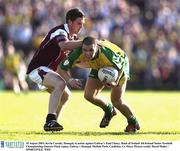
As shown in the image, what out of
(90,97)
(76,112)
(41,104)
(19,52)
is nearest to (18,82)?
(19,52)

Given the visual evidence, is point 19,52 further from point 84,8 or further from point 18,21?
point 84,8

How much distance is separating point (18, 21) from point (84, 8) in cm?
315

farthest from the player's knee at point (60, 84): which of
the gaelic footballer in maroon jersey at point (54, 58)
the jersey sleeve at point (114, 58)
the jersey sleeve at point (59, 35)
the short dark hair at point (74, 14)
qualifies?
the short dark hair at point (74, 14)

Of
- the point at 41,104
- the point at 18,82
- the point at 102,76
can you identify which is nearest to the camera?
the point at 102,76

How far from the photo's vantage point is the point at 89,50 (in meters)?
12.2

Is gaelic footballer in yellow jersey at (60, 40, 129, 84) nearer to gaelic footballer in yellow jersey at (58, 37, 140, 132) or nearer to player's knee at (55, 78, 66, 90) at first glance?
gaelic footballer in yellow jersey at (58, 37, 140, 132)

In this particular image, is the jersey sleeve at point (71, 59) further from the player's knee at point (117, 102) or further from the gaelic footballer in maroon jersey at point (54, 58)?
the player's knee at point (117, 102)

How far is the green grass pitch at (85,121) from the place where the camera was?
12203 millimetres

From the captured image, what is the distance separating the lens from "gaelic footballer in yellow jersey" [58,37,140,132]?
12305mm

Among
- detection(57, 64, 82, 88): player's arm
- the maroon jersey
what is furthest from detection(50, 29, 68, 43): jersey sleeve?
detection(57, 64, 82, 88): player's arm

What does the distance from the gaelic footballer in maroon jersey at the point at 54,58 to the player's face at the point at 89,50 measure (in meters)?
0.24

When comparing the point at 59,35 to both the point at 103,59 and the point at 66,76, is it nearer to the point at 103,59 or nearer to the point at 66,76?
the point at 66,76

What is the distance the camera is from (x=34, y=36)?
3359 centimetres

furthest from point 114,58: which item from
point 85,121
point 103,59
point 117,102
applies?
point 85,121
